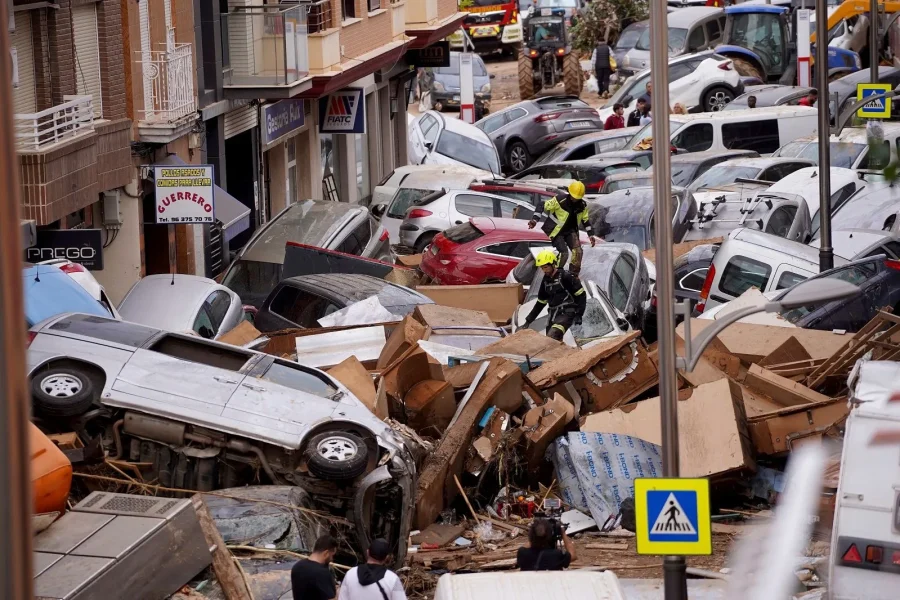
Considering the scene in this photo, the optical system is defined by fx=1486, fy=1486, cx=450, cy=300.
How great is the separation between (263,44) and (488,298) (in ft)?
30.4

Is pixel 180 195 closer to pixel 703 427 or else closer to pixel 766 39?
pixel 703 427

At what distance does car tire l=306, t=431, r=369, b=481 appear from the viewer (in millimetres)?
10336

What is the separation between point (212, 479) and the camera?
10648 millimetres

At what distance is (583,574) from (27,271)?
8.19 m

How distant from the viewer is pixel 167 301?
16.6 m

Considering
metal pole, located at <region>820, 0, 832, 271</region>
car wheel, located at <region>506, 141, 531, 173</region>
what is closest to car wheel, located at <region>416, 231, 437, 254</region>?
metal pole, located at <region>820, 0, 832, 271</region>

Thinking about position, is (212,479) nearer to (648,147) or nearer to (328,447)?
(328,447)

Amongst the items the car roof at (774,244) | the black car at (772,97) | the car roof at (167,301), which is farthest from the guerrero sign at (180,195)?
the black car at (772,97)

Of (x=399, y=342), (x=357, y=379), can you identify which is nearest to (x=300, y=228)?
(x=399, y=342)

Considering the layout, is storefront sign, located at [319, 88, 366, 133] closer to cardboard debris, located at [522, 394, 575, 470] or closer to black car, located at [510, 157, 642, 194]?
black car, located at [510, 157, 642, 194]

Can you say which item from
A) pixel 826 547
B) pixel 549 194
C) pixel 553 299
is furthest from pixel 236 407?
pixel 549 194

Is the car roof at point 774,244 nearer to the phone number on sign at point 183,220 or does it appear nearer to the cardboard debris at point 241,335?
the cardboard debris at point 241,335

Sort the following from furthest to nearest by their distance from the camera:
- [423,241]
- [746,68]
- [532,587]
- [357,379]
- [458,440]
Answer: [746,68]
[423,241]
[357,379]
[458,440]
[532,587]

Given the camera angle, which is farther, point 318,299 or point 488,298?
point 488,298
